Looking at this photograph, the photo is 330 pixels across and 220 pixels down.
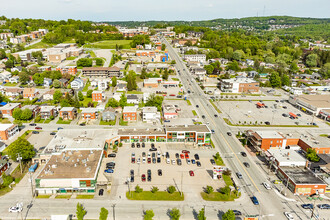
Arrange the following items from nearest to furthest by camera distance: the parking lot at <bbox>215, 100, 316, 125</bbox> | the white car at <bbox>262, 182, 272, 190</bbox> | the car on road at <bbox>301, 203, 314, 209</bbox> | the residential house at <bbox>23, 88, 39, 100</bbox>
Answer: the car on road at <bbox>301, 203, 314, 209</bbox>, the white car at <bbox>262, 182, 272, 190</bbox>, the parking lot at <bbox>215, 100, 316, 125</bbox>, the residential house at <bbox>23, 88, 39, 100</bbox>

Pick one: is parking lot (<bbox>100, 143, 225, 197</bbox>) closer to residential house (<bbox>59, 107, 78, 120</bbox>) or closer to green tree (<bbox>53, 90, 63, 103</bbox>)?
residential house (<bbox>59, 107, 78, 120</bbox>)

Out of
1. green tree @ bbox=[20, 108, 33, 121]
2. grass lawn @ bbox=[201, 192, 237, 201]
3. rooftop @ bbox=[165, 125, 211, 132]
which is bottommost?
grass lawn @ bbox=[201, 192, 237, 201]

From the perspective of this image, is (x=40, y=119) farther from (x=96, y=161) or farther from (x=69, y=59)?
(x=69, y=59)

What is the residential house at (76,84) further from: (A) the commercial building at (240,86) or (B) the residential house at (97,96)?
(A) the commercial building at (240,86)

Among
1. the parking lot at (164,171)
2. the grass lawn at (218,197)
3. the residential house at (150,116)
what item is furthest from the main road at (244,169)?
the residential house at (150,116)

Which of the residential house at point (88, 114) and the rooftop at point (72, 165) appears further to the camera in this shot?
the residential house at point (88, 114)

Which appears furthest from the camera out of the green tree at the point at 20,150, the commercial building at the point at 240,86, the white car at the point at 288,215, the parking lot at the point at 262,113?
the commercial building at the point at 240,86

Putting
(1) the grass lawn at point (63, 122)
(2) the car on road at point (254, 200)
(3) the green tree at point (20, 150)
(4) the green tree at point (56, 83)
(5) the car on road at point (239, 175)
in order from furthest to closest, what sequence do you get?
(4) the green tree at point (56, 83) → (1) the grass lawn at point (63, 122) → (3) the green tree at point (20, 150) → (5) the car on road at point (239, 175) → (2) the car on road at point (254, 200)

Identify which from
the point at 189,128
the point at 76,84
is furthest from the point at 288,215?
the point at 76,84

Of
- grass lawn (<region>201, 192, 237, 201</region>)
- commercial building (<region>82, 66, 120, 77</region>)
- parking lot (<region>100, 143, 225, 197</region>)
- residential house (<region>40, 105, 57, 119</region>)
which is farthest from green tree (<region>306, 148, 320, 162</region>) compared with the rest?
commercial building (<region>82, 66, 120, 77</region>)
